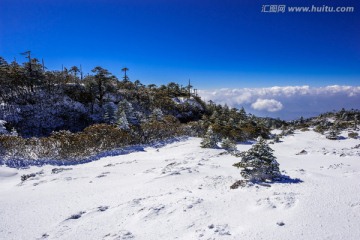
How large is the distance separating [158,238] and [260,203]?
13.4 ft

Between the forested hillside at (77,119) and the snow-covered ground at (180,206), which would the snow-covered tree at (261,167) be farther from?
the forested hillside at (77,119)

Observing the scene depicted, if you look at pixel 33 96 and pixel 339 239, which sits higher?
pixel 33 96

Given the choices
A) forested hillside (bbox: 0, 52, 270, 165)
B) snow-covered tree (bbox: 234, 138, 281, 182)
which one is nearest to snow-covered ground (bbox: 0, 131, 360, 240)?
snow-covered tree (bbox: 234, 138, 281, 182)

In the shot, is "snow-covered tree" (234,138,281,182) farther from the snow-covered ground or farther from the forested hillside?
the forested hillside

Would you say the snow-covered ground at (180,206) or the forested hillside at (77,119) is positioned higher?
the forested hillside at (77,119)

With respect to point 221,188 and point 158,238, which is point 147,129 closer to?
point 221,188

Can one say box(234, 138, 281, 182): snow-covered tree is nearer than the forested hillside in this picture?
Yes

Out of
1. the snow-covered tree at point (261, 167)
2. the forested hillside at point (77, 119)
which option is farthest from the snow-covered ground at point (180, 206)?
the forested hillside at point (77, 119)

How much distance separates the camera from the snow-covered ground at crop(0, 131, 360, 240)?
750cm

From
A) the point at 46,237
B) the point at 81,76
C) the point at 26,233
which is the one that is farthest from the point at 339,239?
the point at 81,76

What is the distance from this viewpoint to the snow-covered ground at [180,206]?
7.50 m

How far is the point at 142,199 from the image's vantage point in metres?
10.6

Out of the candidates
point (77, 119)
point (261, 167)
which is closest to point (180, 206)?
point (261, 167)

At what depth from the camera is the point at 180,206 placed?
30.5 ft
